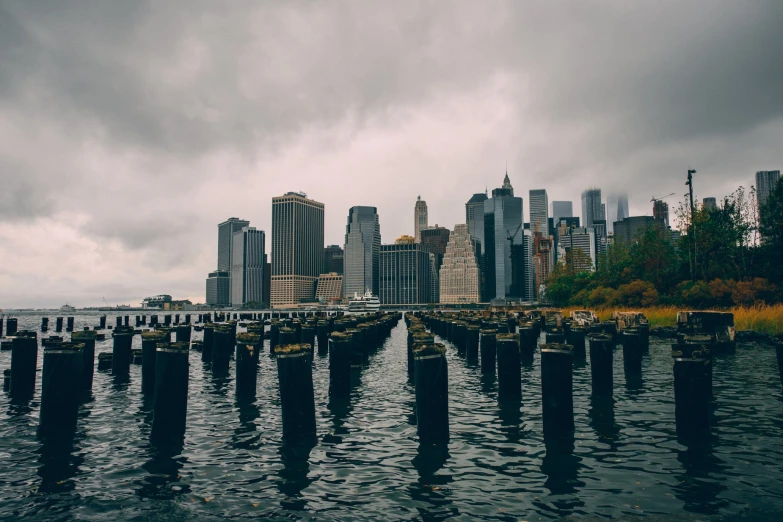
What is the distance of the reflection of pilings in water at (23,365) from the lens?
67.7 feet

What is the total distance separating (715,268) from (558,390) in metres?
52.0

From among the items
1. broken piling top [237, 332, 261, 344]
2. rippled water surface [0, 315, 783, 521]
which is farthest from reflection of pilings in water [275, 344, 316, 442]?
broken piling top [237, 332, 261, 344]

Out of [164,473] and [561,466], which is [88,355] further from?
[561,466]

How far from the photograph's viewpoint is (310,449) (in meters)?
13.1

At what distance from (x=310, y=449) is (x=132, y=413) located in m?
7.93

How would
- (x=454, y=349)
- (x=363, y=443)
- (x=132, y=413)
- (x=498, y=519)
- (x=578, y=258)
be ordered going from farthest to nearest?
(x=578, y=258) < (x=454, y=349) < (x=132, y=413) < (x=363, y=443) < (x=498, y=519)

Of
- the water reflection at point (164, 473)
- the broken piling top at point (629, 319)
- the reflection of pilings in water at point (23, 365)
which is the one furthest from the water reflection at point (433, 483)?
the broken piling top at point (629, 319)

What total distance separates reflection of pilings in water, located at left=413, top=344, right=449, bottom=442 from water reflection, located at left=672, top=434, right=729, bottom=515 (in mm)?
5250

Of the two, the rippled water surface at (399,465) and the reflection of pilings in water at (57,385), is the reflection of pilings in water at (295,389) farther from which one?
the reflection of pilings in water at (57,385)

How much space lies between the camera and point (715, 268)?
5594cm

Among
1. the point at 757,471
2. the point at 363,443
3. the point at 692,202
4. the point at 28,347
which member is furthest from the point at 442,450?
the point at 692,202

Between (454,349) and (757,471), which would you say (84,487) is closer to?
(757,471)

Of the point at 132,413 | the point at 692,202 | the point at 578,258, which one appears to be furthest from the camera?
the point at 578,258

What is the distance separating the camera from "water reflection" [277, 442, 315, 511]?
386 inches
